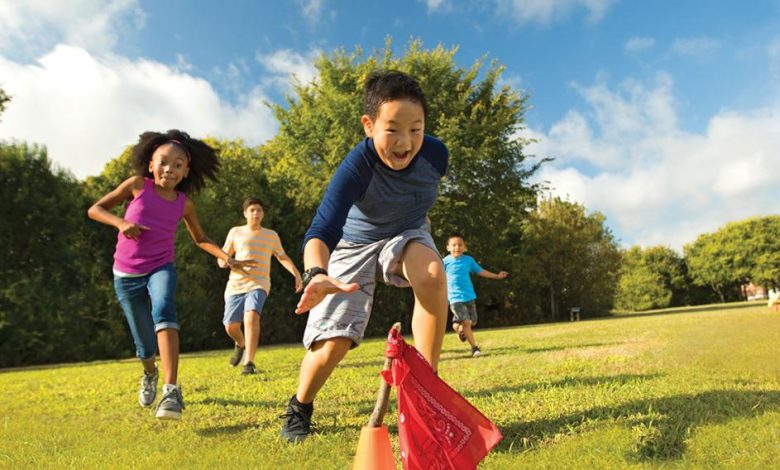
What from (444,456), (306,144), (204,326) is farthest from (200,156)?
(306,144)

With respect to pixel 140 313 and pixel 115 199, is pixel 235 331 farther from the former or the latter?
pixel 115 199

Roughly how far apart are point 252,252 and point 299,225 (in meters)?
14.6

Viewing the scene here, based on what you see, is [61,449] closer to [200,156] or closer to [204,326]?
[200,156]

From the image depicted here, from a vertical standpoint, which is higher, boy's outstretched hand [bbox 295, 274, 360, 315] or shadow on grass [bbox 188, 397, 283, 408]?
boy's outstretched hand [bbox 295, 274, 360, 315]

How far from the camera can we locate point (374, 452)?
2.05 metres

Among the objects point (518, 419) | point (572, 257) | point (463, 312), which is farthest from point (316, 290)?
point (572, 257)

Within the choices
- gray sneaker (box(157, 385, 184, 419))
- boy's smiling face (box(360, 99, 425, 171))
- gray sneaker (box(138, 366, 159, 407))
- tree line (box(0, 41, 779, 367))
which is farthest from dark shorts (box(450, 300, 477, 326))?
tree line (box(0, 41, 779, 367))

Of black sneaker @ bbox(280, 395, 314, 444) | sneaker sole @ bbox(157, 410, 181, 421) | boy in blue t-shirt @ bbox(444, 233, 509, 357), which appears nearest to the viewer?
black sneaker @ bbox(280, 395, 314, 444)

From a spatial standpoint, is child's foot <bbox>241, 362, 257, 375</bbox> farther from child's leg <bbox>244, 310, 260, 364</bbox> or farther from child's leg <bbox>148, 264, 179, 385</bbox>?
child's leg <bbox>148, 264, 179, 385</bbox>

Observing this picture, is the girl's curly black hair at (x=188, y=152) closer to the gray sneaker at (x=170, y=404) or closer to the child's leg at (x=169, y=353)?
the child's leg at (x=169, y=353)

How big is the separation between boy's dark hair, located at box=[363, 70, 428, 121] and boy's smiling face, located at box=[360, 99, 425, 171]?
0.03 meters

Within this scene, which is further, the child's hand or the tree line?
the tree line

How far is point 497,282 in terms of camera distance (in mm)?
26719

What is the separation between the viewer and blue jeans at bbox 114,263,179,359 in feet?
13.8
